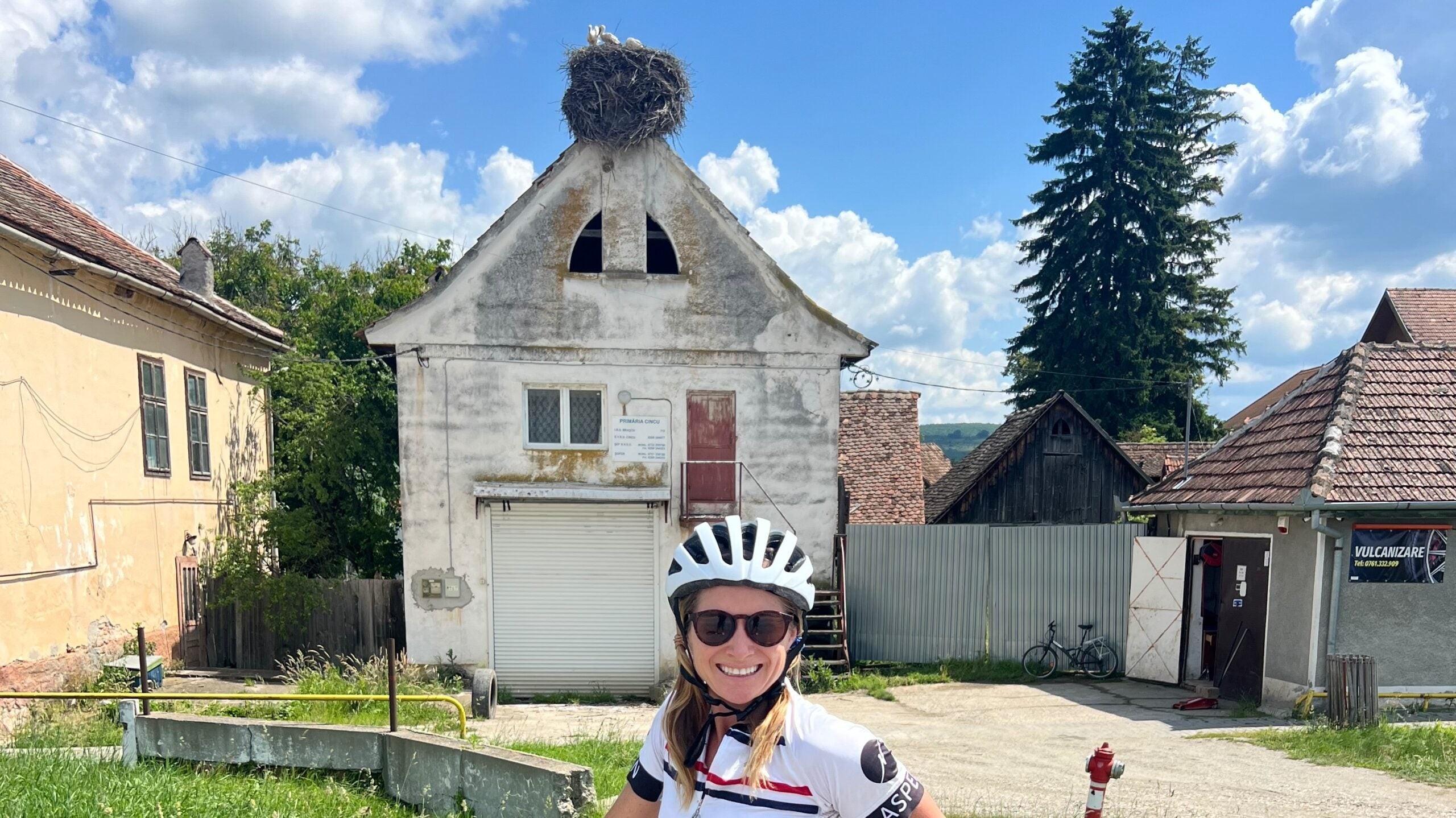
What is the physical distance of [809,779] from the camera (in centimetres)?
217

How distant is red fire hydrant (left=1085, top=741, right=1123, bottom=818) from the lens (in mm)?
4375

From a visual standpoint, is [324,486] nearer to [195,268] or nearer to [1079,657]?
[195,268]

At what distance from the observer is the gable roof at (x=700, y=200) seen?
1296 cm

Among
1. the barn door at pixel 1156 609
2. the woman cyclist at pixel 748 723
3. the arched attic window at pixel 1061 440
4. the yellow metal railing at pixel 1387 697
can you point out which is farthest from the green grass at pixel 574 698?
the arched attic window at pixel 1061 440

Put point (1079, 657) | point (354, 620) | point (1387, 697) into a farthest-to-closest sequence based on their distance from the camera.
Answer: point (1079, 657) → point (354, 620) → point (1387, 697)

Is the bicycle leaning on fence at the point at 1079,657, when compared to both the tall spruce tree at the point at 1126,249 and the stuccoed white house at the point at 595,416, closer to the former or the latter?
the stuccoed white house at the point at 595,416

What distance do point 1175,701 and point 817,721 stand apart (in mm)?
11805

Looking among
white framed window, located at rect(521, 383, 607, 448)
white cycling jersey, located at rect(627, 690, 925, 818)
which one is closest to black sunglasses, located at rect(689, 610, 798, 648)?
white cycling jersey, located at rect(627, 690, 925, 818)

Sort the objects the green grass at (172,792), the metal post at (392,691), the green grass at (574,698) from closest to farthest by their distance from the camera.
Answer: the green grass at (172,792)
the metal post at (392,691)
the green grass at (574,698)

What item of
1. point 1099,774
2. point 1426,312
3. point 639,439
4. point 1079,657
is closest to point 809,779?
point 1099,774

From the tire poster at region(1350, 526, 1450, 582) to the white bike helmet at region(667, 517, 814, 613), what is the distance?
11.1m

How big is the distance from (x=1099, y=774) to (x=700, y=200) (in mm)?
10528

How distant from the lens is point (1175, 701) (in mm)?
11977

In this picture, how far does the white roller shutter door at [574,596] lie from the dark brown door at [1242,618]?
8077 millimetres
